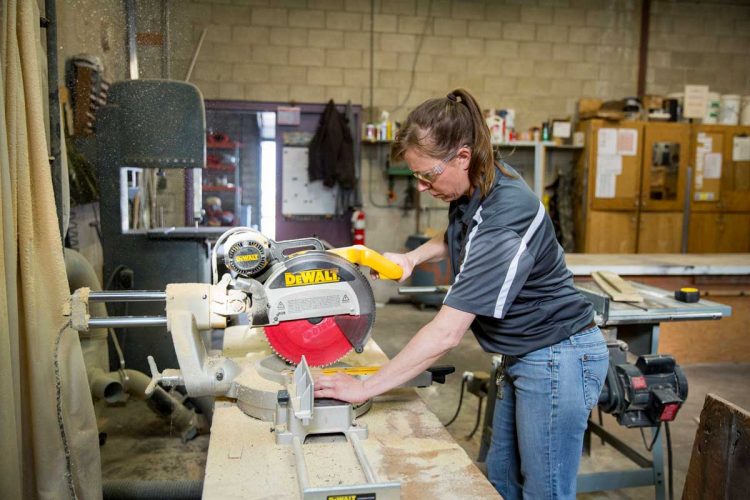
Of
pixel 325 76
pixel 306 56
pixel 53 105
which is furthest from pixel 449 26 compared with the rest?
pixel 53 105

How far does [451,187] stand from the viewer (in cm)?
126

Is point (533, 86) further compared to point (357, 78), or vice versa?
point (533, 86)

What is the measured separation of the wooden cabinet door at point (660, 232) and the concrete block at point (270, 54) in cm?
346

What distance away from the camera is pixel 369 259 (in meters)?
1.33

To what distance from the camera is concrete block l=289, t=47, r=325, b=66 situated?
527 cm

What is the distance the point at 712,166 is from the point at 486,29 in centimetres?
241

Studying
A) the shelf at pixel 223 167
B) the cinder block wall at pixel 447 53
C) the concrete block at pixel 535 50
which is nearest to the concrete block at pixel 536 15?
the cinder block wall at pixel 447 53

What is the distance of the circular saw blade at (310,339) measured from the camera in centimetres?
128

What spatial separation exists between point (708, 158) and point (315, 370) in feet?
17.7

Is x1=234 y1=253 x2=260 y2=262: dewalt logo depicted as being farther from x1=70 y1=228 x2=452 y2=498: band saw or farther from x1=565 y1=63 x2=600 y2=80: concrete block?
x1=565 y1=63 x2=600 y2=80: concrete block

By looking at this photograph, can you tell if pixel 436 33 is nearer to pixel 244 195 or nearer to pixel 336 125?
pixel 336 125

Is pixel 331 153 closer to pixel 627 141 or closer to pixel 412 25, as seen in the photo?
pixel 412 25

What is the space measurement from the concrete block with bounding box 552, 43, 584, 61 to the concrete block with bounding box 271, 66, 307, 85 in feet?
7.70

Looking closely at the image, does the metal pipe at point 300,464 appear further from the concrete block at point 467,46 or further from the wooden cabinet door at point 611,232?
the concrete block at point 467,46
